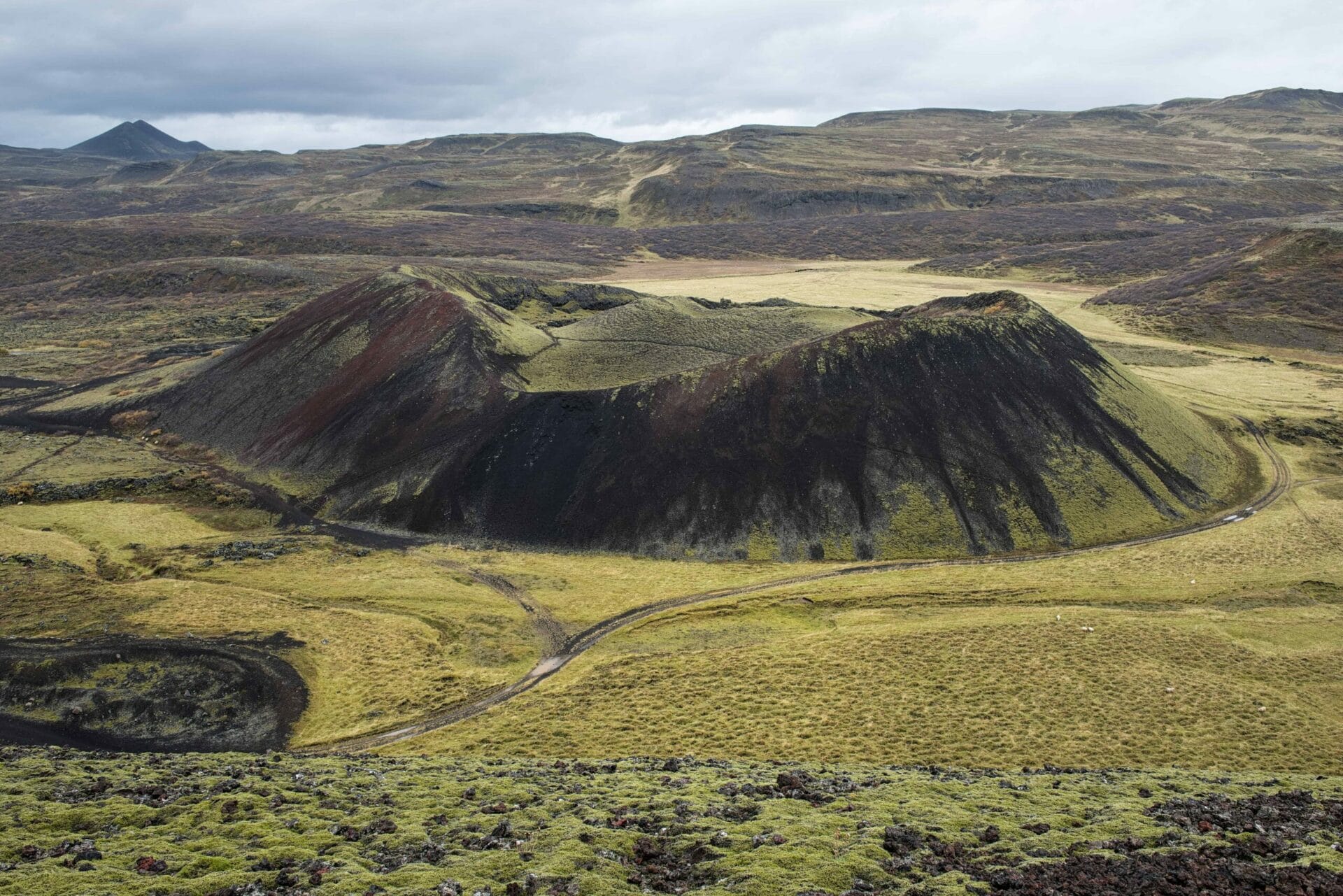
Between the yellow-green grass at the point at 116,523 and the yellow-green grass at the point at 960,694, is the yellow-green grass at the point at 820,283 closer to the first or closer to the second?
the yellow-green grass at the point at 116,523

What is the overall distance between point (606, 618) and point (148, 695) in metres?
17.3

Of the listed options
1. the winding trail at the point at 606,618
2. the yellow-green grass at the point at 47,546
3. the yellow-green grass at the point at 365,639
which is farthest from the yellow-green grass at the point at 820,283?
the yellow-green grass at the point at 365,639

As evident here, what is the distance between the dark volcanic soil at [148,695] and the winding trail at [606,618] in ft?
10.9

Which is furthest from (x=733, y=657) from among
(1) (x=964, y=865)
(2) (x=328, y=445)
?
(2) (x=328, y=445)

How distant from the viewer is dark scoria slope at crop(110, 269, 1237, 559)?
42906mm

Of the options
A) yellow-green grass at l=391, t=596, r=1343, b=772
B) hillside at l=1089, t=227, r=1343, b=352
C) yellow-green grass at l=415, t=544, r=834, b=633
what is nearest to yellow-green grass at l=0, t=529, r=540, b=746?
yellow-green grass at l=415, t=544, r=834, b=633

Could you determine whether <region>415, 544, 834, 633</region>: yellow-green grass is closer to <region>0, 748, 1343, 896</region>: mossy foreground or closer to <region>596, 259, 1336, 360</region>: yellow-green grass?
<region>0, 748, 1343, 896</region>: mossy foreground

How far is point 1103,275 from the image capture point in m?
127

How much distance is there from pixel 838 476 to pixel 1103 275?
106 meters

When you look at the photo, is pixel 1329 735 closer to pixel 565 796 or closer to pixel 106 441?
pixel 565 796

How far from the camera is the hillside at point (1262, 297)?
8856 centimetres

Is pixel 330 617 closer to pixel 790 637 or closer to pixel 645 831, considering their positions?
pixel 790 637

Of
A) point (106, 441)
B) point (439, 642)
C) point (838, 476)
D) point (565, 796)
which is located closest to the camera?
point (565, 796)

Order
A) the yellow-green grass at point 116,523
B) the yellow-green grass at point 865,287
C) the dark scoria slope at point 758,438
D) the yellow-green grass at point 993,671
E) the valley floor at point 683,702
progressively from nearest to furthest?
1. the valley floor at point 683,702
2. the yellow-green grass at point 993,671
3. the dark scoria slope at point 758,438
4. the yellow-green grass at point 116,523
5. the yellow-green grass at point 865,287
